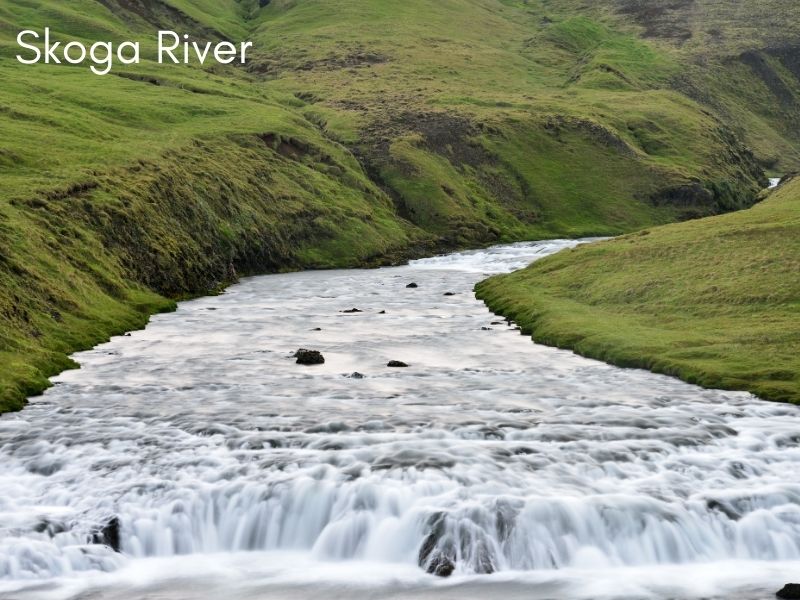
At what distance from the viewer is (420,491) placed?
28484 millimetres

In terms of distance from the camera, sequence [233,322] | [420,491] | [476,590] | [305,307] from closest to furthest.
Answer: [476,590] → [420,491] → [233,322] → [305,307]

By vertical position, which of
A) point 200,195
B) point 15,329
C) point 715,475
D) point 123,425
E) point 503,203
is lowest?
point 715,475

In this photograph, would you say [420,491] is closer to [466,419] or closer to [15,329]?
[466,419]

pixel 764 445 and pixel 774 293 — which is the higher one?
pixel 774 293

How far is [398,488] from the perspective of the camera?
28.6 m

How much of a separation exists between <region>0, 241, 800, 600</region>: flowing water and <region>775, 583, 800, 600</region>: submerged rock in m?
0.97

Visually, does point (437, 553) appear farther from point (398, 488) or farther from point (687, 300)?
point (687, 300)

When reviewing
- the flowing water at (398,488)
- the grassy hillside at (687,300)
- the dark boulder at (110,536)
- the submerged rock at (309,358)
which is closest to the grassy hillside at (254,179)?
the flowing water at (398,488)

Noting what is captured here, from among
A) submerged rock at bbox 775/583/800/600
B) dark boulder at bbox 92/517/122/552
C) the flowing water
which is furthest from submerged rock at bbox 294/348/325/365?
submerged rock at bbox 775/583/800/600

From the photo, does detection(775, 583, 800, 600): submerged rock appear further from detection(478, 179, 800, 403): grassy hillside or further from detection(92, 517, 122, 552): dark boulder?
detection(92, 517, 122, 552): dark boulder

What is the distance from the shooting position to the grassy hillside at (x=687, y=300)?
44.8m

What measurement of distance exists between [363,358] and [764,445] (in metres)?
22.5

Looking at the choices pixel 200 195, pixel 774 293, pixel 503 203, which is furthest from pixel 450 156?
pixel 774 293

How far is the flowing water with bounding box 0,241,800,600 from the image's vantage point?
2541 cm
